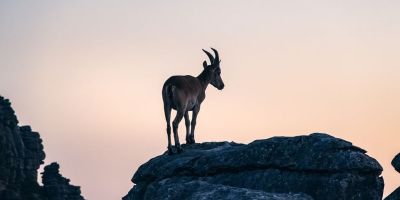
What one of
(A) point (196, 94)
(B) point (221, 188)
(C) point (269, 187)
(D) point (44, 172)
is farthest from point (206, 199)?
(D) point (44, 172)

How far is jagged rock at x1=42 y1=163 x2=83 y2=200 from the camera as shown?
167875 mm

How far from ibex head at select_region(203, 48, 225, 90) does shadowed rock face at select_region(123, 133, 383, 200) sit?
386 inches

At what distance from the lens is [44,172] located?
565 ft

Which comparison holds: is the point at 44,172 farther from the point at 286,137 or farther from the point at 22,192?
the point at 286,137

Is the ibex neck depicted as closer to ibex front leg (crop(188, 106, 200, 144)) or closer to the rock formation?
ibex front leg (crop(188, 106, 200, 144))

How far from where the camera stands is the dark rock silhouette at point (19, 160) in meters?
171

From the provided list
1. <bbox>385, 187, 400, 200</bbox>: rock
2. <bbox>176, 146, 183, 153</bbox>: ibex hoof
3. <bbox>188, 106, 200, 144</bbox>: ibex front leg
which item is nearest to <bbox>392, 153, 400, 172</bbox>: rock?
<bbox>385, 187, 400, 200</bbox>: rock

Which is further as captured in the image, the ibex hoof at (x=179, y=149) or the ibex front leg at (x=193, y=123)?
the ibex front leg at (x=193, y=123)

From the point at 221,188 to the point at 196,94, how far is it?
11.3 meters

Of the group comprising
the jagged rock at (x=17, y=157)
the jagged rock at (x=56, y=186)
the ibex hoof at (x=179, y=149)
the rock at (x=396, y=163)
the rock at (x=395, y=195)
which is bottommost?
the rock at (x=395, y=195)

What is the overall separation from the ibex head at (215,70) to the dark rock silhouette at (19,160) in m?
136

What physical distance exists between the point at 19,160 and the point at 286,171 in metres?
158

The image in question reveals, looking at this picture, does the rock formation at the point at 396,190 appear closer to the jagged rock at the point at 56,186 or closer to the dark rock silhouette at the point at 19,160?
the jagged rock at the point at 56,186

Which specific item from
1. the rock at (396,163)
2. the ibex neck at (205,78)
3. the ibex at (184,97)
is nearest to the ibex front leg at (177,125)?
the ibex at (184,97)
